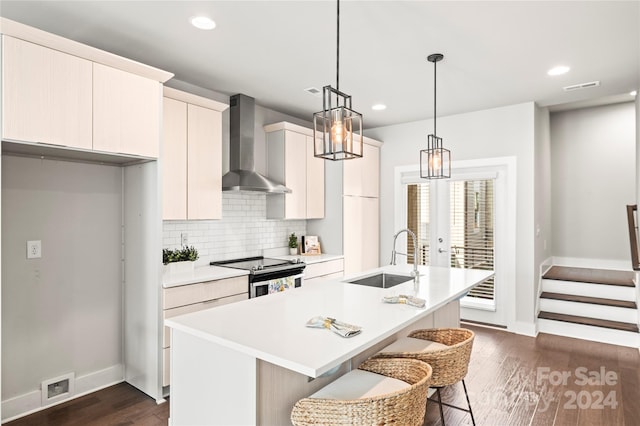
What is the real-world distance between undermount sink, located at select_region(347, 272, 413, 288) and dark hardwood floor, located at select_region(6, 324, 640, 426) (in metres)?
0.90

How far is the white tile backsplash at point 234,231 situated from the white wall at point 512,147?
215 cm

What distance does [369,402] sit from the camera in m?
1.40

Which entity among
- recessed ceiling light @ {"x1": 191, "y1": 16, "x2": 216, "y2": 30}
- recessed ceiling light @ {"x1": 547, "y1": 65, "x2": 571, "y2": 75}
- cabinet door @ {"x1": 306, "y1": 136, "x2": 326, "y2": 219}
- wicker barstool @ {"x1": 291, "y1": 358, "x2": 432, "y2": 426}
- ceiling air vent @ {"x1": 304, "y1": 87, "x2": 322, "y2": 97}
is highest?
ceiling air vent @ {"x1": 304, "y1": 87, "x2": 322, "y2": 97}

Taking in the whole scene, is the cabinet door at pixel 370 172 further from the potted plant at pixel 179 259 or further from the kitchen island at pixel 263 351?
the kitchen island at pixel 263 351

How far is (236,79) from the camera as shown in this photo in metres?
3.62

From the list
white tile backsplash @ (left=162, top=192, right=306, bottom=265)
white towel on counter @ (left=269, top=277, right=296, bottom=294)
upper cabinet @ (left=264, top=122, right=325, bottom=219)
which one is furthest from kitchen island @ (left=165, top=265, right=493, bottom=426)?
upper cabinet @ (left=264, top=122, right=325, bottom=219)

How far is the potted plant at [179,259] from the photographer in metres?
3.32

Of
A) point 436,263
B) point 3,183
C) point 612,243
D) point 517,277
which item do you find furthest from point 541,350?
point 3,183

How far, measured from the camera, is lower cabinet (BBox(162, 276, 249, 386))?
113 inches

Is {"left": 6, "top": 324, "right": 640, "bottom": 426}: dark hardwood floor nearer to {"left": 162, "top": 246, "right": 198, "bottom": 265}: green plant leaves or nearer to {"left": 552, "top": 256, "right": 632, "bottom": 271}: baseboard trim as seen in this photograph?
{"left": 162, "top": 246, "right": 198, "bottom": 265}: green plant leaves

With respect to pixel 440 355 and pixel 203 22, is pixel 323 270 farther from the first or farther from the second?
pixel 203 22

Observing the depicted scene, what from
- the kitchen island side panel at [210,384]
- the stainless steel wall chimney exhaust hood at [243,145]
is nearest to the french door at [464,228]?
the stainless steel wall chimney exhaust hood at [243,145]

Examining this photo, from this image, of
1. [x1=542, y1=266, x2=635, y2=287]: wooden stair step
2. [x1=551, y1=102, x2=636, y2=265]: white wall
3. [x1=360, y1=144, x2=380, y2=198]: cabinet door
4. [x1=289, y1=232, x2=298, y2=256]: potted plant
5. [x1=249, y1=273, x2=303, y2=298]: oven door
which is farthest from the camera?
[x1=551, y1=102, x2=636, y2=265]: white wall

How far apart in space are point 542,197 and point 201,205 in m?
4.41
